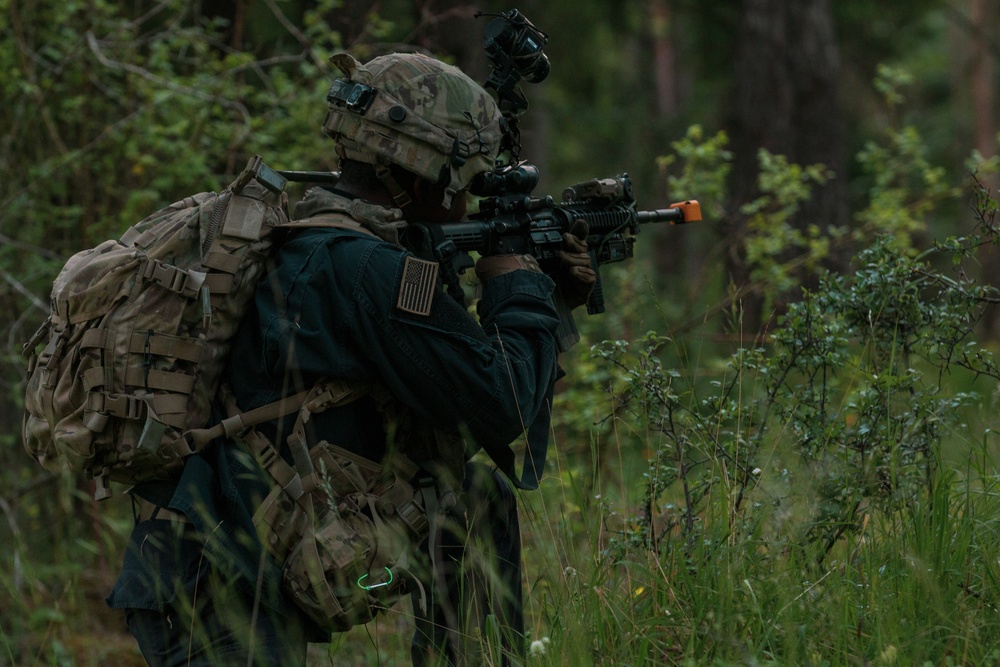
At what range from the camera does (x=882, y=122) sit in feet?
68.4

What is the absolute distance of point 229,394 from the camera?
305 centimetres

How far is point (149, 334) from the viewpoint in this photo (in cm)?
288

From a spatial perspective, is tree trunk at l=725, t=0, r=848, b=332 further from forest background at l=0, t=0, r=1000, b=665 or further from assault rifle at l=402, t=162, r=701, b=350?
assault rifle at l=402, t=162, r=701, b=350

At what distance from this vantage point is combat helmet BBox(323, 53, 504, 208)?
3096 millimetres

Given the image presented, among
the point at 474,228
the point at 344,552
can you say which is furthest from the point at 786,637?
the point at 474,228

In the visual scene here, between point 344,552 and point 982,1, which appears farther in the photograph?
point 982,1

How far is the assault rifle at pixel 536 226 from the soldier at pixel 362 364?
0.34 ft

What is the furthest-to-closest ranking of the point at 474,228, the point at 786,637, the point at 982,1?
the point at 982,1, the point at 474,228, the point at 786,637

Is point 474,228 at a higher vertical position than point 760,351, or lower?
higher

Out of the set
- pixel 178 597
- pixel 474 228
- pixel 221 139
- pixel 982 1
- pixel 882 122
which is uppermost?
pixel 982 1

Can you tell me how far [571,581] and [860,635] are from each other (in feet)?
2.49

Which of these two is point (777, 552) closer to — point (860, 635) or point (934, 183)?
point (860, 635)

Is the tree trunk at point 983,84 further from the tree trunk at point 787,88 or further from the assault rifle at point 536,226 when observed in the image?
the assault rifle at point 536,226

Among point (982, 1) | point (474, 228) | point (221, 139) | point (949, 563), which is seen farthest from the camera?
point (982, 1)
